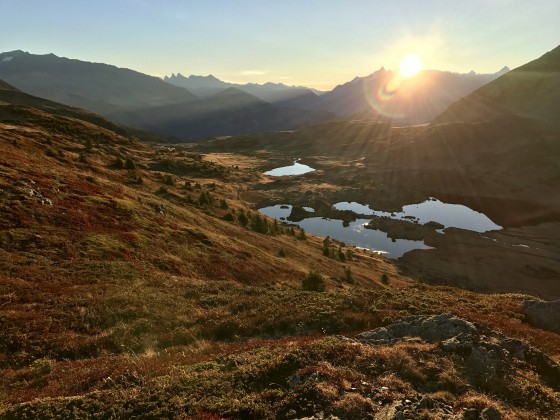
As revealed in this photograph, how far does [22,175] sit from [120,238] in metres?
14.6

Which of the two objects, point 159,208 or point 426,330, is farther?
point 159,208

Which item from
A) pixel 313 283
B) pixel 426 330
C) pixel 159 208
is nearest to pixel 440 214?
pixel 313 283

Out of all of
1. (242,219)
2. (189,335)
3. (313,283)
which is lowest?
(242,219)

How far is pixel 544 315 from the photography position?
30781 mm

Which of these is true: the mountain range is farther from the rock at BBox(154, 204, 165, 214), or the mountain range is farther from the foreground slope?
the rock at BBox(154, 204, 165, 214)

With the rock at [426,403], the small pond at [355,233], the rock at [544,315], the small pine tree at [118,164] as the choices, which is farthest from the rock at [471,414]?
the small pond at [355,233]

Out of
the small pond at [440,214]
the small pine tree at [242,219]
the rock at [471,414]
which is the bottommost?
the small pond at [440,214]

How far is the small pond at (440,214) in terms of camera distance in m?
130

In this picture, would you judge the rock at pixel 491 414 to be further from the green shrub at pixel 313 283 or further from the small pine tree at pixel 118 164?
the small pine tree at pixel 118 164

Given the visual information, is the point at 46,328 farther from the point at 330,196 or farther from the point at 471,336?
the point at 330,196

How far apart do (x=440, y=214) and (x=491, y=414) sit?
14311 centimetres

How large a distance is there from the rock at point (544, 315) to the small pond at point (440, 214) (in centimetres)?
10227

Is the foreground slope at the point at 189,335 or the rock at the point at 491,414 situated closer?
the rock at the point at 491,414

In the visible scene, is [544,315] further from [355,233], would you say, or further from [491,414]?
[355,233]
